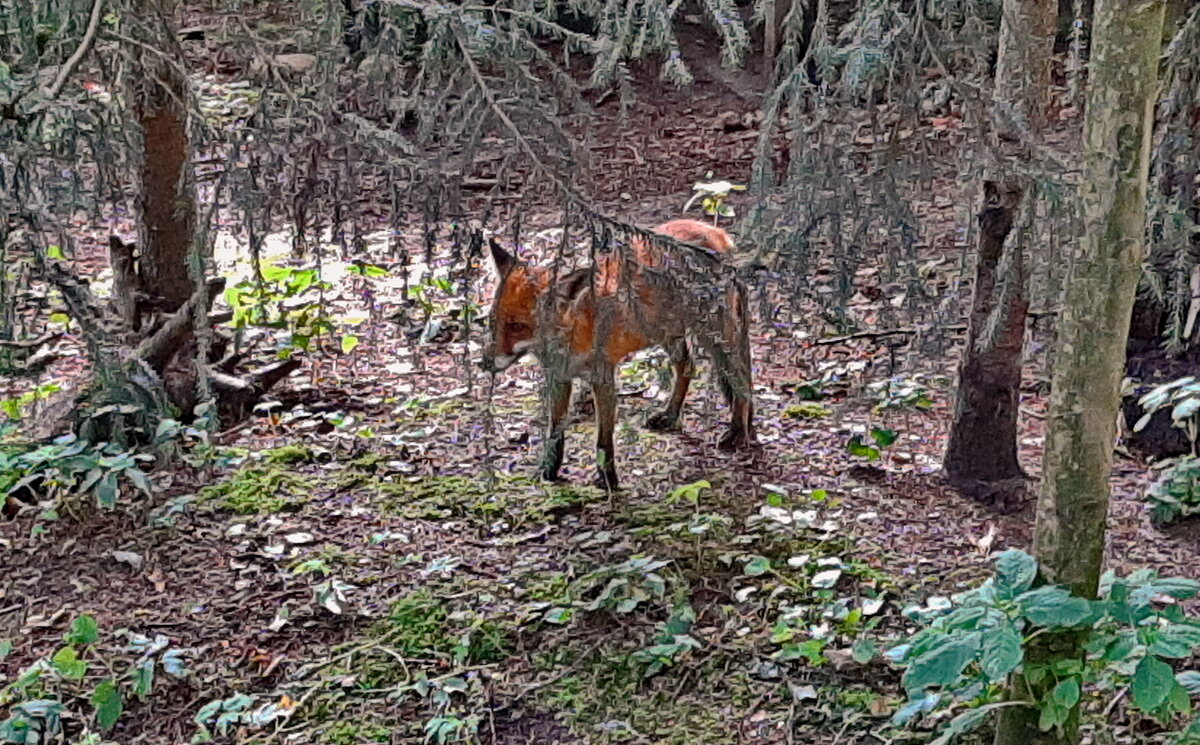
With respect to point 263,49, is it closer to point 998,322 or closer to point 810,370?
point 998,322

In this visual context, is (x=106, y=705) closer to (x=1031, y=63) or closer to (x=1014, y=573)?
(x=1014, y=573)

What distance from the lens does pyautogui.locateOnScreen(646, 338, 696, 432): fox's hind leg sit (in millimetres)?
6824

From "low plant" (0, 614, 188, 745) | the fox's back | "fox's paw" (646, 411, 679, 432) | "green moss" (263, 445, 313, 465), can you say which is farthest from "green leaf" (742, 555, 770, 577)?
"green moss" (263, 445, 313, 465)

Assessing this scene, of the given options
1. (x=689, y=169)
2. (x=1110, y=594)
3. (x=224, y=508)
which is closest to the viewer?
(x=1110, y=594)

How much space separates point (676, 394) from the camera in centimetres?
696

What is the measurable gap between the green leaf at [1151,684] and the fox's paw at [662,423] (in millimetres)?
3964

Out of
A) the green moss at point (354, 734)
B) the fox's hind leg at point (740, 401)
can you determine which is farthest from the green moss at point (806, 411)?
the green moss at point (354, 734)

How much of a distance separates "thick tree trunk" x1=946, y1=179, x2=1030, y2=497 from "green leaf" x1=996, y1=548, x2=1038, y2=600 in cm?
199

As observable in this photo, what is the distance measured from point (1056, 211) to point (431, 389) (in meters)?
4.95

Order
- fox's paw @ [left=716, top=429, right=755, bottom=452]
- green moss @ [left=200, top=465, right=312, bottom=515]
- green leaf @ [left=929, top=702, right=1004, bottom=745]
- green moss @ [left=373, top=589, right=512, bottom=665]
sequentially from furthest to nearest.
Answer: fox's paw @ [left=716, top=429, right=755, bottom=452] → green moss @ [left=200, top=465, right=312, bottom=515] → green moss @ [left=373, top=589, right=512, bottom=665] → green leaf @ [left=929, top=702, right=1004, bottom=745]

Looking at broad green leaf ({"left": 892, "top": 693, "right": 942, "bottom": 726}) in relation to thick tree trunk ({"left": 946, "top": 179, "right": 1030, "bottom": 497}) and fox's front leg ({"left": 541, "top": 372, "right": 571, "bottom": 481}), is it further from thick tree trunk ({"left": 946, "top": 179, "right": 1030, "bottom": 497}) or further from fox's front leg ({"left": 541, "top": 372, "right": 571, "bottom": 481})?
fox's front leg ({"left": 541, "top": 372, "right": 571, "bottom": 481})

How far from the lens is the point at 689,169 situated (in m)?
12.4

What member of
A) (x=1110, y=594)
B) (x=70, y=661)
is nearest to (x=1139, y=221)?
(x=1110, y=594)

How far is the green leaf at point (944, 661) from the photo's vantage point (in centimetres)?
317
